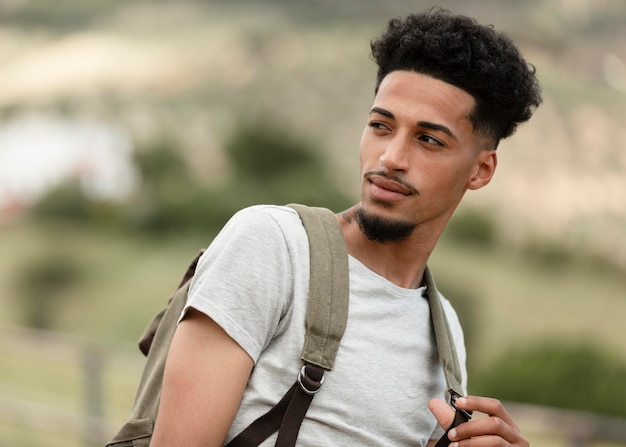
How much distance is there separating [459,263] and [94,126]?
4.30m

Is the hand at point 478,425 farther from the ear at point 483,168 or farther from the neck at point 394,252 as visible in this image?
the ear at point 483,168

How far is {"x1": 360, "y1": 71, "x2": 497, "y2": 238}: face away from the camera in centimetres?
170

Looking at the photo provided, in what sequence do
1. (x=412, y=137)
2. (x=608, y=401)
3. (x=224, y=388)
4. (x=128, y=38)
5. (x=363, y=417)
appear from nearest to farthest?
(x=224, y=388)
(x=363, y=417)
(x=412, y=137)
(x=608, y=401)
(x=128, y=38)

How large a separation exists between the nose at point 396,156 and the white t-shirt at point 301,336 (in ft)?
0.65

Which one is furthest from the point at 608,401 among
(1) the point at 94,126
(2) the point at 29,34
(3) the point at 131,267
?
(2) the point at 29,34

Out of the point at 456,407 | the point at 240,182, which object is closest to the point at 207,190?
the point at 240,182

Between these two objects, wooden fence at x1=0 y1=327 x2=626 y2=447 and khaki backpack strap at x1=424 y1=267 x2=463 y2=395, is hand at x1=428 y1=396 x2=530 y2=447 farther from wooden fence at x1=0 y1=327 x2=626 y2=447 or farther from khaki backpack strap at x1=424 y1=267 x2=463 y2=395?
wooden fence at x1=0 y1=327 x2=626 y2=447

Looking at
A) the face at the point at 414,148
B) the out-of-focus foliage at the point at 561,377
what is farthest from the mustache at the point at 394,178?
the out-of-focus foliage at the point at 561,377

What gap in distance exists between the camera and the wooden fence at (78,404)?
4.07 meters

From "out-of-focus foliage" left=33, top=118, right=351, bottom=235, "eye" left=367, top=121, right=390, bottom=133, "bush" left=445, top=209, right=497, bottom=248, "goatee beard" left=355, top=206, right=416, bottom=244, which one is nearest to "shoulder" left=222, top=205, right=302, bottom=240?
"goatee beard" left=355, top=206, right=416, bottom=244

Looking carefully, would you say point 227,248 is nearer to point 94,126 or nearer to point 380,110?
point 380,110

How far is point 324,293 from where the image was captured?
1536 millimetres

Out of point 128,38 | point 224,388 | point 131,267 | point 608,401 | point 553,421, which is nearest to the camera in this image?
point 224,388

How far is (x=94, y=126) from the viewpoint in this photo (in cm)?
907
